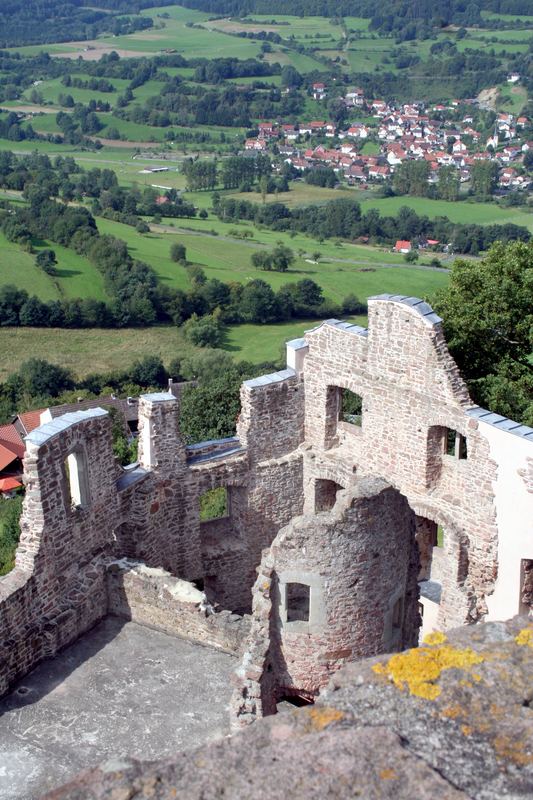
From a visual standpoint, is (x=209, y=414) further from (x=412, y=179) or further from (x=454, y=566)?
(x=412, y=179)

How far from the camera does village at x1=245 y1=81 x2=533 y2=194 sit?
143238 millimetres

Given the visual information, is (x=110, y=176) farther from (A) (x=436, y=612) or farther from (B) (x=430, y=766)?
(B) (x=430, y=766)

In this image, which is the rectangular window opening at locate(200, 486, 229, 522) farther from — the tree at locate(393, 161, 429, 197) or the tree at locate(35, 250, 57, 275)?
the tree at locate(393, 161, 429, 197)

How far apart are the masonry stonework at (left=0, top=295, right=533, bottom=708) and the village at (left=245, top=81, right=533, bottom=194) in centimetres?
11726

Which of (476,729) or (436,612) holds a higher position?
(476,729)

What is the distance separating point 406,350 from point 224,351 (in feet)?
171

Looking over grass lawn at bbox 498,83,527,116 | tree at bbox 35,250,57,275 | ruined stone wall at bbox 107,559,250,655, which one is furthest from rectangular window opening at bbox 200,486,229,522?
grass lawn at bbox 498,83,527,116

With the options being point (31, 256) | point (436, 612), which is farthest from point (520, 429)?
point (31, 256)

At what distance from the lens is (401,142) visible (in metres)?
168

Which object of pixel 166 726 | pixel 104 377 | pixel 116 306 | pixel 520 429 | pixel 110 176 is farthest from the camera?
pixel 110 176

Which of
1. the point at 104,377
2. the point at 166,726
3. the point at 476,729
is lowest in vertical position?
the point at 104,377

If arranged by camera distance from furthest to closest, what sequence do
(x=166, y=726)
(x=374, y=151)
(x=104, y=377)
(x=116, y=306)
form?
(x=374, y=151)
(x=116, y=306)
(x=104, y=377)
(x=166, y=726)

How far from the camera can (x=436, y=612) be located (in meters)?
19.2

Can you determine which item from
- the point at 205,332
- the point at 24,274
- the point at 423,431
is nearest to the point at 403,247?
the point at 205,332
